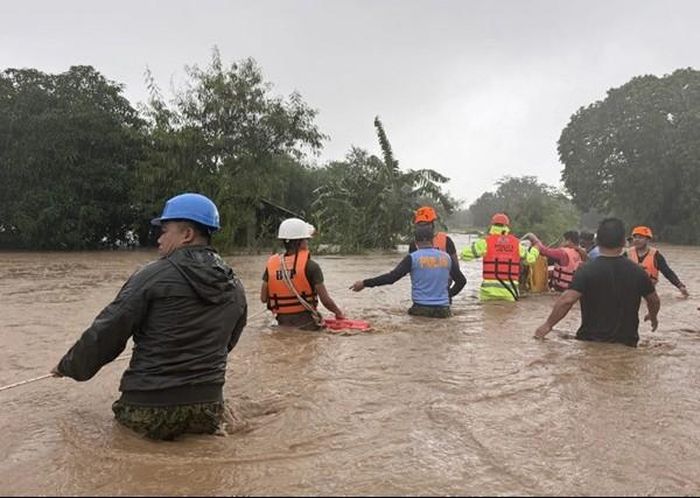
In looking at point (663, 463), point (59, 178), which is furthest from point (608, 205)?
point (663, 463)

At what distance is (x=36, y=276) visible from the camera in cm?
1577

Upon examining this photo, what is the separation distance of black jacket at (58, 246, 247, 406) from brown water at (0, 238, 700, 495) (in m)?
0.33

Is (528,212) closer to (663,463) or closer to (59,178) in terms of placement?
(59,178)

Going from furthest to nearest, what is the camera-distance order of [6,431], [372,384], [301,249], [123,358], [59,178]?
[59,178] → [301,249] → [123,358] → [372,384] → [6,431]

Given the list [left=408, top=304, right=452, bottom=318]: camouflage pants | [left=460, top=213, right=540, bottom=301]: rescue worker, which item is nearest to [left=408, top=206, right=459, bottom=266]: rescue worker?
[left=460, top=213, right=540, bottom=301]: rescue worker

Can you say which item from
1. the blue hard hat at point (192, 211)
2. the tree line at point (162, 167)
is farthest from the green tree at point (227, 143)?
the blue hard hat at point (192, 211)

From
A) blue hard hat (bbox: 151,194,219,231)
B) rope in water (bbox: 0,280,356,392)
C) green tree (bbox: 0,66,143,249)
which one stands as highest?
→ green tree (bbox: 0,66,143,249)

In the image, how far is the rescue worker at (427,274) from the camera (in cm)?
831

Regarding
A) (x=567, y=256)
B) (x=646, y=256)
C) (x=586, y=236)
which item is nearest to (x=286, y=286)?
(x=567, y=256)

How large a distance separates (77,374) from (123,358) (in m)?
2.38

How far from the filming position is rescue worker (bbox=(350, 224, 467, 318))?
8.31 m

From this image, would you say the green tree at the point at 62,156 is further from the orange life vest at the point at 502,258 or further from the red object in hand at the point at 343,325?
the red object in hand at the point at 343,325

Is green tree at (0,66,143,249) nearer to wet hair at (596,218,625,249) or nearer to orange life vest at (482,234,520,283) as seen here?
orange life vest at (482,234,520,283)

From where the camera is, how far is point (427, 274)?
841cm
